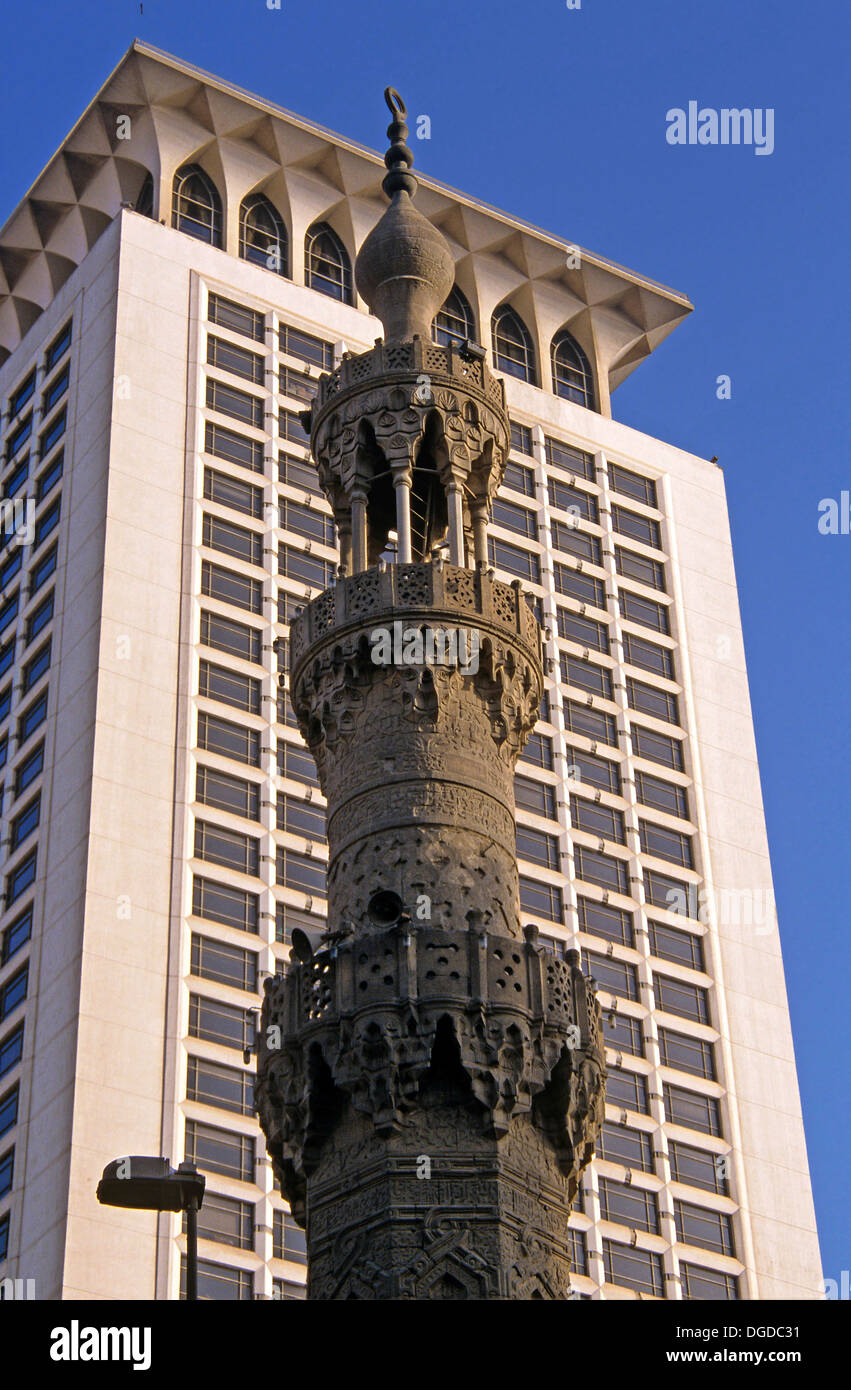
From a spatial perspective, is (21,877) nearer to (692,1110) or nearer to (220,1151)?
(220,1151)

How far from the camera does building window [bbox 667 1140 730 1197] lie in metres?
74.6

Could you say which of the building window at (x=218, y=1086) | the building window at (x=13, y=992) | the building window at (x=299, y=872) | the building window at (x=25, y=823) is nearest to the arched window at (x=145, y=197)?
the building window at (x=25, y=823)

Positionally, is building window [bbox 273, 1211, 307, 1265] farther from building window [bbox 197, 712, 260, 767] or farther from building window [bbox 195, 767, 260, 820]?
building window [bbox 197, 712, 260, 767]

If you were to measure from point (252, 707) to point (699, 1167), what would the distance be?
2037 centimetres

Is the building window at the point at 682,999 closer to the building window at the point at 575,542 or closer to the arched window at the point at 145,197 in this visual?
the building window at the point at 575,542

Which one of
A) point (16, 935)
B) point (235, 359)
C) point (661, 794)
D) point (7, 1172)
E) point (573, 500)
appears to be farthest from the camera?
point (573, 500)

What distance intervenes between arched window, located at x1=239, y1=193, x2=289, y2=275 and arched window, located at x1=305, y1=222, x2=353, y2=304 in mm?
1162

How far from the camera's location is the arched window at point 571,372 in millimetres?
93688

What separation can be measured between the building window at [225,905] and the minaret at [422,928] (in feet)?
116

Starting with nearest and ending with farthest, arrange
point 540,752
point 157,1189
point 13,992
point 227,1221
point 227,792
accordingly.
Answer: point 157,1189 → point 227,1221 → point 13,992 → point 227,792 → point 540,752

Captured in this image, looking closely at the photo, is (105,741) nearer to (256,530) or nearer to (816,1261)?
(256,530)

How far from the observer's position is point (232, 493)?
255ft

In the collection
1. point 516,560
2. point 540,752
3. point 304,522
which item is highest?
point 516,560

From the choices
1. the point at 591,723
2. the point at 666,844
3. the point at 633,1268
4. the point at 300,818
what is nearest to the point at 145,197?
the point at 591,723
